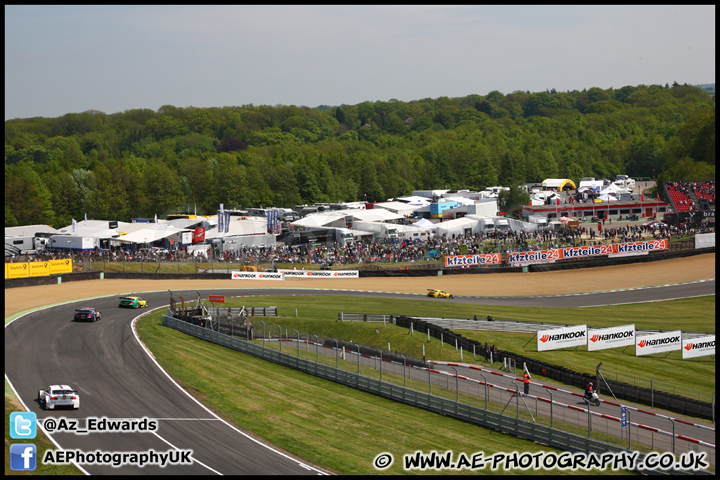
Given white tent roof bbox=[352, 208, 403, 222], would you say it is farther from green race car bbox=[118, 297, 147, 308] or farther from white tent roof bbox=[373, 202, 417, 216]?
green race car bbox=[118, 297, 147, 308]

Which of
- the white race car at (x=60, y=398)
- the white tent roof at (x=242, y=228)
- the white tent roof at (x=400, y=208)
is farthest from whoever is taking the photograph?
the white tent roof at (x=400, y=208)

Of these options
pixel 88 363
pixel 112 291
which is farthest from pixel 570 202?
pixel 88 363

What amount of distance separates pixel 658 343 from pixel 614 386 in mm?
7645

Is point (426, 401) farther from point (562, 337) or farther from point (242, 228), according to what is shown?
point (242, 228)

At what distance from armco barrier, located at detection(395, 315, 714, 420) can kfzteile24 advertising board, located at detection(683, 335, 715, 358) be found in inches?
300

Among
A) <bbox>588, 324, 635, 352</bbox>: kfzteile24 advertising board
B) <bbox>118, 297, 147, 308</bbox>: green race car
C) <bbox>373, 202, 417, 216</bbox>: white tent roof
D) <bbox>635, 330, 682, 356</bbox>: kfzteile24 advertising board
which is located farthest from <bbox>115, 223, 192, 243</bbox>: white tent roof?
<bbox>635, 330, 682, 356</bbox>: kfzteile24 advertising board

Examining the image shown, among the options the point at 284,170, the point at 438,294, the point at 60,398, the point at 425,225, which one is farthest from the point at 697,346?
the point at 284,170

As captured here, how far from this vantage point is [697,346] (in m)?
35.5

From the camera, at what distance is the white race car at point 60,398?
24656mm

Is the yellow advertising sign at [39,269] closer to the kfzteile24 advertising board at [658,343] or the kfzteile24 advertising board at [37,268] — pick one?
the kfzteile24 advertising board at [37,268]

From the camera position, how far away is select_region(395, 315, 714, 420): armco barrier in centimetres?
2706

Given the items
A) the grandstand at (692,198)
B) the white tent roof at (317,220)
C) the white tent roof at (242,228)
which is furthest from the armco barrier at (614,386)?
the grandstand at (692,198)

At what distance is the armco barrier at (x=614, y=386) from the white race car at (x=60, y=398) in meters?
20.1

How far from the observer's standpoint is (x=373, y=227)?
8050cm
